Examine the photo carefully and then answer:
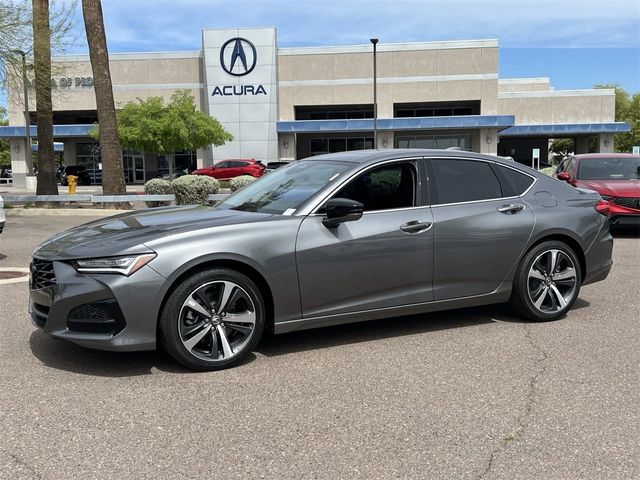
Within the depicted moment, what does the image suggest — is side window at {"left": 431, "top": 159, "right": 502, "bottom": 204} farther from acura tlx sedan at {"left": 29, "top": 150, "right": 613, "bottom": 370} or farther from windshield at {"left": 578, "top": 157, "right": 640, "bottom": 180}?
windshield at {"left": 578, "top": 157, "right": 640, "bottom": 180}

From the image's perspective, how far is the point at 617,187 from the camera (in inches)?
442

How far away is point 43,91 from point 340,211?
642 inches

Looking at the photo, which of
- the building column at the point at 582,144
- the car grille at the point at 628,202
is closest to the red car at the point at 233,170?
the car grille at the point at 628,202

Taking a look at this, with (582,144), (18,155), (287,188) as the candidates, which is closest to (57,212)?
(287,188)

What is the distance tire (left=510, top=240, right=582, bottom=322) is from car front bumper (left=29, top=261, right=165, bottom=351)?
3.27 metres

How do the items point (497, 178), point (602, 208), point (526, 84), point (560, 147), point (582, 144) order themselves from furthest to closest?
point (560, 147), point (526, 84), point (582, 144), point (602, 208), point (497, 178)

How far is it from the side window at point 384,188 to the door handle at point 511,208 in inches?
34.7

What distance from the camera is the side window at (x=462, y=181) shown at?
17.4ft

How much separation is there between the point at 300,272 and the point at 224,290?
591 millimetres

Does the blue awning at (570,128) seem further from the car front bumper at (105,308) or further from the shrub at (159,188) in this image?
the car front bumper at (105,308)

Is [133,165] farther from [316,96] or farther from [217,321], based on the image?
[217,321]

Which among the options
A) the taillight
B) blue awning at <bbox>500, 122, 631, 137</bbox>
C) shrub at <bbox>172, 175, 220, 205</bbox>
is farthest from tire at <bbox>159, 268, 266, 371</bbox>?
blue awning at <bbox>500, 122, 631, 137</bbox>

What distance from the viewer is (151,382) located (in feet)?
13.7

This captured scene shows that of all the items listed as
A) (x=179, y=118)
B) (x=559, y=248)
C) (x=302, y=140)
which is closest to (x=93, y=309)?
(x=559, y=248)
